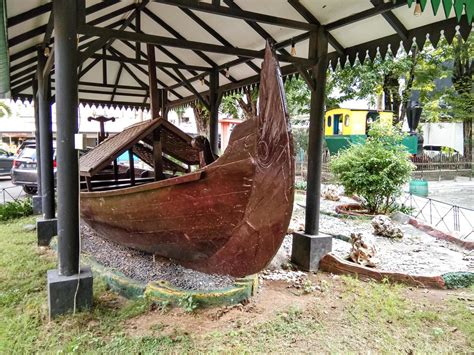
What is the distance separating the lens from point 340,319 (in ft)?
11.3

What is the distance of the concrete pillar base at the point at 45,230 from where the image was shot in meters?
5.78

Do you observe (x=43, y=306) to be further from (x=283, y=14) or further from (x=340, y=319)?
(x=283, y=14)

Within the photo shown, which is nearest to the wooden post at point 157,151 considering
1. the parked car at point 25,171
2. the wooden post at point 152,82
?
the wooden post at point 152,82

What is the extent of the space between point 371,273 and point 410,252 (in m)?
1.58

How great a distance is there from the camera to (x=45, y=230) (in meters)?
5.83

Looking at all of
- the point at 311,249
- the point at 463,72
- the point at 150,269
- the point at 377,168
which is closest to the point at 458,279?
→ the point at 311,249

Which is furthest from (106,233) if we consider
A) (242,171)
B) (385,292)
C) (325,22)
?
(325,22)

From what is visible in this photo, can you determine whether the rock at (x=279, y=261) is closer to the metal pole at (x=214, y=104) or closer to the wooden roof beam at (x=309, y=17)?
the wooden roof beam at (x=309, y=17)

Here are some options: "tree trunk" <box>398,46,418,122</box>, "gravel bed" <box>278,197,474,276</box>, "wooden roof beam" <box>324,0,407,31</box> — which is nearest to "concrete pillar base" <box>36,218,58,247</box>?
"gravel bed" <box>278,197,474,276</box>

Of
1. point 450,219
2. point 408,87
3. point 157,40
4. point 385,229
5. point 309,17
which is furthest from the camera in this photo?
point 408,87

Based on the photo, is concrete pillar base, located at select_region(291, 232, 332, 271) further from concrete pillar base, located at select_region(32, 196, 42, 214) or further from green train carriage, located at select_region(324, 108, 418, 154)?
green train carriage, located at select_region(324, 108, 418, 154)

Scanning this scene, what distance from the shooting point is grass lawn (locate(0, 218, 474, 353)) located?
292cm

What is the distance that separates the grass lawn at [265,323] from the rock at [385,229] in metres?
2.31

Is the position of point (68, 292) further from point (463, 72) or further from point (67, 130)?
point (463, 72)
